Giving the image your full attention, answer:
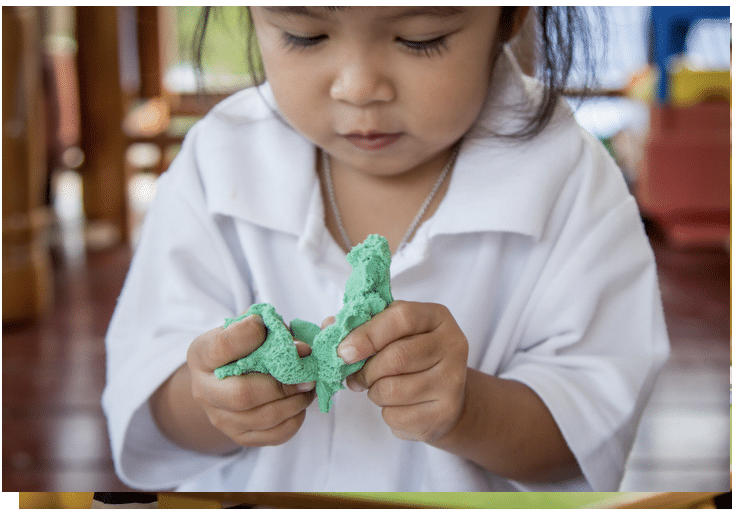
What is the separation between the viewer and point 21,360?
0.54m

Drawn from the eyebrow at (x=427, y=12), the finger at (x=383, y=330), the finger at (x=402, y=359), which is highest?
the eyebrow at (x=427, y=12)

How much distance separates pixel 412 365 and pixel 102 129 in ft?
1.08

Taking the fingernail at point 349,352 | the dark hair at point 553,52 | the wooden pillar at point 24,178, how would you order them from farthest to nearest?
the wooden pillar at point 24,178 → the dark hair at point 553,52 → the fingernail at point 349,352

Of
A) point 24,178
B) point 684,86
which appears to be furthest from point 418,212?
point 24,178

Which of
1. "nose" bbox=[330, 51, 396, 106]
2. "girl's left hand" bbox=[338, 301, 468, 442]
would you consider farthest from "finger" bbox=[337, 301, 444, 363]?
"nose" bbox=[330, 51, 396, 106]

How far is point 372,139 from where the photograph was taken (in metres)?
0.33

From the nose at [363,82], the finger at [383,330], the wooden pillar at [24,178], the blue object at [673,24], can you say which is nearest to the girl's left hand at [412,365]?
the finger at [383,330]

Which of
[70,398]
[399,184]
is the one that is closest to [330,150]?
[399,184]

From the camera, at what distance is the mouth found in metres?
0.33

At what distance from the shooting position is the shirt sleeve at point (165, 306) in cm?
38

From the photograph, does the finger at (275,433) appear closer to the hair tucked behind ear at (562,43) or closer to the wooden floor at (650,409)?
the wooden floor at (650,409)

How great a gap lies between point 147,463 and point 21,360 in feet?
0.70

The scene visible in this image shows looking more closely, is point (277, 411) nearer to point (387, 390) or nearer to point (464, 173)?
point (387, 390)

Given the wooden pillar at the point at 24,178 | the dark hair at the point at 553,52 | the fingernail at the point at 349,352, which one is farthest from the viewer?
the wooden pillar at the point at 24,178
